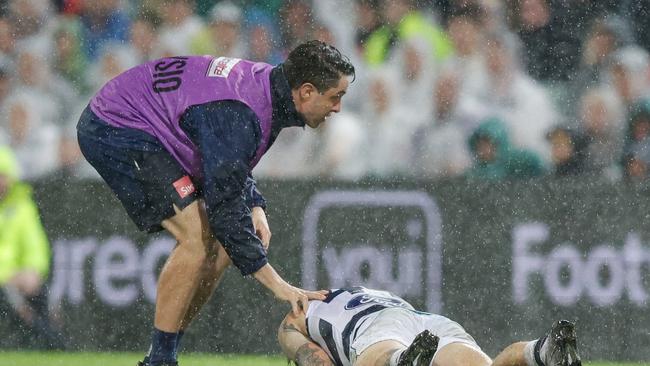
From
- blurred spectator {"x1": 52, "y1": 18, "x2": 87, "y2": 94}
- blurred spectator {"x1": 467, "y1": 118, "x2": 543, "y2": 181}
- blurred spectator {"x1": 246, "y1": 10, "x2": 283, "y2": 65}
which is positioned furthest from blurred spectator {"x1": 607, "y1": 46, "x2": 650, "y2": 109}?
blurred spectator {"x1": 52, "y1": 18, "x2": 87, "y2": 94}

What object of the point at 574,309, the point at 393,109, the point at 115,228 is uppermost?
the point at 393,109

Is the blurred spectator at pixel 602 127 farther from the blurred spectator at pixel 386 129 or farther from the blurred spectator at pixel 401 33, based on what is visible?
the blurred spectator at pixel 386 129

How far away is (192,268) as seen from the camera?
5.49 meters

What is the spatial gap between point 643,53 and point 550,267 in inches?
76.1

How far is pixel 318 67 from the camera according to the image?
5.43m

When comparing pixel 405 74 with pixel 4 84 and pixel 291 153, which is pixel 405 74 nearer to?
pixel 291 153

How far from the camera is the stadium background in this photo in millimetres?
7777

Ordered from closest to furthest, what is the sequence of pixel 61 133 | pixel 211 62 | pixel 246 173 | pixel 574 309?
pixel 246 173
pixel 211 62
pixel 574 309
pixel 61 133

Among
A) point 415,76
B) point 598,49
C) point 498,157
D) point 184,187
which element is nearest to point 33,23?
point 415,76

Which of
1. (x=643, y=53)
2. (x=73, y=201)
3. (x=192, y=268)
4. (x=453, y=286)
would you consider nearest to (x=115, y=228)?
(x=73, y=201)

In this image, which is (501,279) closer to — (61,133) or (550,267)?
(550,267)

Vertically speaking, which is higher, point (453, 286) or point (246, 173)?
point (246, 173)

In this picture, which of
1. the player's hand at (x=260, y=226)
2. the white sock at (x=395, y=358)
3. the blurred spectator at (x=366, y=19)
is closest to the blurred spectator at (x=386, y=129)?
the blurred spectator at (x=366, y=19)

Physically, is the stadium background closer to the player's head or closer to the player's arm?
the player's arm
